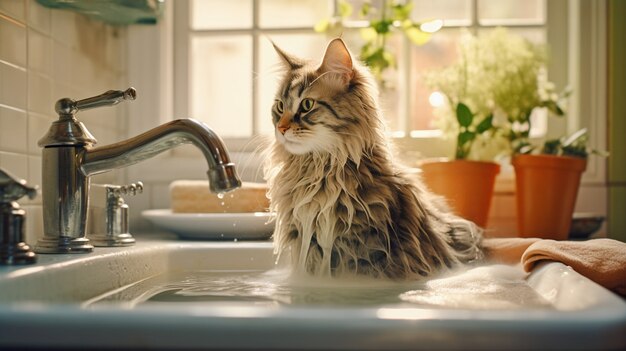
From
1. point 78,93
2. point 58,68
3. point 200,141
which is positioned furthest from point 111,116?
point 200,141

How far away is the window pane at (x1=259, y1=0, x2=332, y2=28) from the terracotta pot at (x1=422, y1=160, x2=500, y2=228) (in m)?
0.76

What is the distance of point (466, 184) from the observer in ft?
5.24

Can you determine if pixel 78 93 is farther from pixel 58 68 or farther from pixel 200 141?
pixel 200 141

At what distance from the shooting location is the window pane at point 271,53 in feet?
6.80

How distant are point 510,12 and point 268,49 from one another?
0.84 meters

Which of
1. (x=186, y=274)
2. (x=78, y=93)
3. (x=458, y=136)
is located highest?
(x=78, y=93)

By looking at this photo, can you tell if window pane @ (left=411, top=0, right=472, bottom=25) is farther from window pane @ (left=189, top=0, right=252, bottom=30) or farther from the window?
window pane @ (left=189, top=0, right=252, bottom=30)

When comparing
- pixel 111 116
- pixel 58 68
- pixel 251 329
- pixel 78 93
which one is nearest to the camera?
pixel 251 329

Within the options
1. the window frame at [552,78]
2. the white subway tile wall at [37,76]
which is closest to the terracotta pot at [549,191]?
the window frame at [552,78]

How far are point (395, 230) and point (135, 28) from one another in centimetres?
116

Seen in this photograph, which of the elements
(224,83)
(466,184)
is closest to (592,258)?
(466,184)

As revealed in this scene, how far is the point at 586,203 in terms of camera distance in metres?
1.84

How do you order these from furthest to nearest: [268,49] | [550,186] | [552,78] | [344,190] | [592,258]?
[268,49] < [552,78] < [550,186] < [344,190] < [592,258]

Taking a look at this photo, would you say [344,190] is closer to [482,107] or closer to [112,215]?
[112,215]
